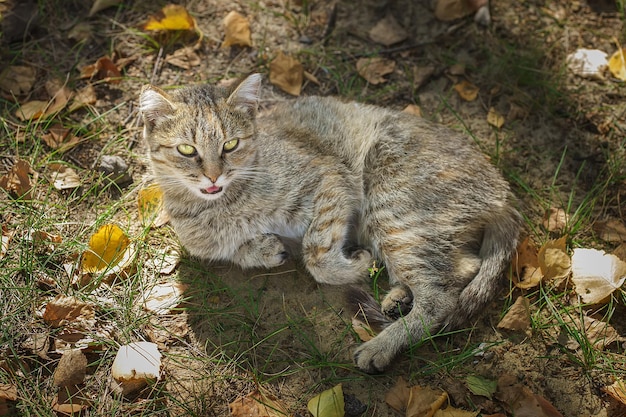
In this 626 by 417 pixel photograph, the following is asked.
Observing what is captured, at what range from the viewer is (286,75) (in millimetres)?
4348

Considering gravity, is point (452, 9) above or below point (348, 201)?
above

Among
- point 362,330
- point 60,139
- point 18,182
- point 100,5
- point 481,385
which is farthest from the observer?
point 100,5

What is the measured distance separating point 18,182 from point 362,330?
2.39 metres

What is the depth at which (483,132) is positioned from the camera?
412 cm

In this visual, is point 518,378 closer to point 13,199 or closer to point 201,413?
point 201,413

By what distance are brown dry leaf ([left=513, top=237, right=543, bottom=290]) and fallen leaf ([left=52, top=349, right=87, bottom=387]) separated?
249 cm

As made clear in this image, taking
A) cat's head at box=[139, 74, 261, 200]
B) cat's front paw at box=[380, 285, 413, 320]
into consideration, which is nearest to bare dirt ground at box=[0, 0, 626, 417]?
cat's front paw at box=[380, 285, 413, 320]

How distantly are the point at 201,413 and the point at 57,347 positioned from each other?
887 mm

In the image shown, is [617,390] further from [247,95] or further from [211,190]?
[247,95]

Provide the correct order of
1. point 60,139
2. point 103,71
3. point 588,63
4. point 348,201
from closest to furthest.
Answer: point 348,201 → point 60,139 → point 103,71 → point 588,63

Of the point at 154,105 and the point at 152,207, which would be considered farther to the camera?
the point at 152,207

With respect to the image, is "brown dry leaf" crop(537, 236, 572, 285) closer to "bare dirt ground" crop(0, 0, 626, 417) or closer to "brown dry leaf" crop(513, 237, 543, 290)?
"brown dry leaf" crop(513, 237, 543, 290)

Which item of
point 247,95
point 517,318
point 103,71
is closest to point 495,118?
point 517,318

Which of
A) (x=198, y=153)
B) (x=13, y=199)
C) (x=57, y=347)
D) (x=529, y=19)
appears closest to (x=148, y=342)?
(x=57, y=347)
